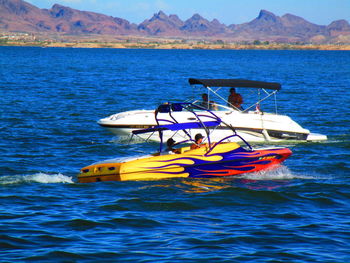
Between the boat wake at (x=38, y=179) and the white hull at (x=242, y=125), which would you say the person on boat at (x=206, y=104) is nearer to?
the white hull at (x=242, y=125)

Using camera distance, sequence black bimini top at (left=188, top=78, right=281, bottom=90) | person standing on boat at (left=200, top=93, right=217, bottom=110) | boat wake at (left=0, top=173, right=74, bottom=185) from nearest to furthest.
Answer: boat wake at (left=0, top=173, right=74, bottom=185)
black bimini top at (left=188, top=78, right=281, bottom=90)
person standing on boat at (left=200, top=93, right=217, bottom=110)

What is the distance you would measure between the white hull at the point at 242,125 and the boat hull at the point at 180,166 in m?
5.49

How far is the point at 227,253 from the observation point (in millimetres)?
11516

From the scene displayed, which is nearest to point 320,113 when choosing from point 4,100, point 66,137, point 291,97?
point 291,97

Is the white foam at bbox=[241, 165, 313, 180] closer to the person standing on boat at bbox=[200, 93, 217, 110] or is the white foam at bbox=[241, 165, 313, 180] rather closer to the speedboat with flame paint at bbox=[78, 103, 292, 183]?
the speedboat with flame paint at bbox=[78, 103, 292, 183]

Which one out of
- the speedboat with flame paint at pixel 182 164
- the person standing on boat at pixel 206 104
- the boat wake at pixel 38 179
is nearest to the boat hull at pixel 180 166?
the speedboat with flame paint at pixel 182 164

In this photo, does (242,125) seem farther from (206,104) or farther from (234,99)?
(206,104)

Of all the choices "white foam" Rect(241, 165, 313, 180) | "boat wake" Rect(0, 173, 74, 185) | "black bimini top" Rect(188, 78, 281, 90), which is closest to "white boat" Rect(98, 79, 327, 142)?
"black bimini top" Rect(188, 78, 281, 90)

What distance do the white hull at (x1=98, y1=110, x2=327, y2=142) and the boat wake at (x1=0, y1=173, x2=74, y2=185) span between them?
618 cm

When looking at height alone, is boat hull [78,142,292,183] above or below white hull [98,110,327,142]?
below

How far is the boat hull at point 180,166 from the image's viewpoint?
16.8m

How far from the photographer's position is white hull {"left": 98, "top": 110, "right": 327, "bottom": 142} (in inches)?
926

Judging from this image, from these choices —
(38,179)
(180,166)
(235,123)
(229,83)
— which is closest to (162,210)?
(180,166)

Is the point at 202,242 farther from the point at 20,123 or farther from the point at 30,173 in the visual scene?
the point at 20,123
